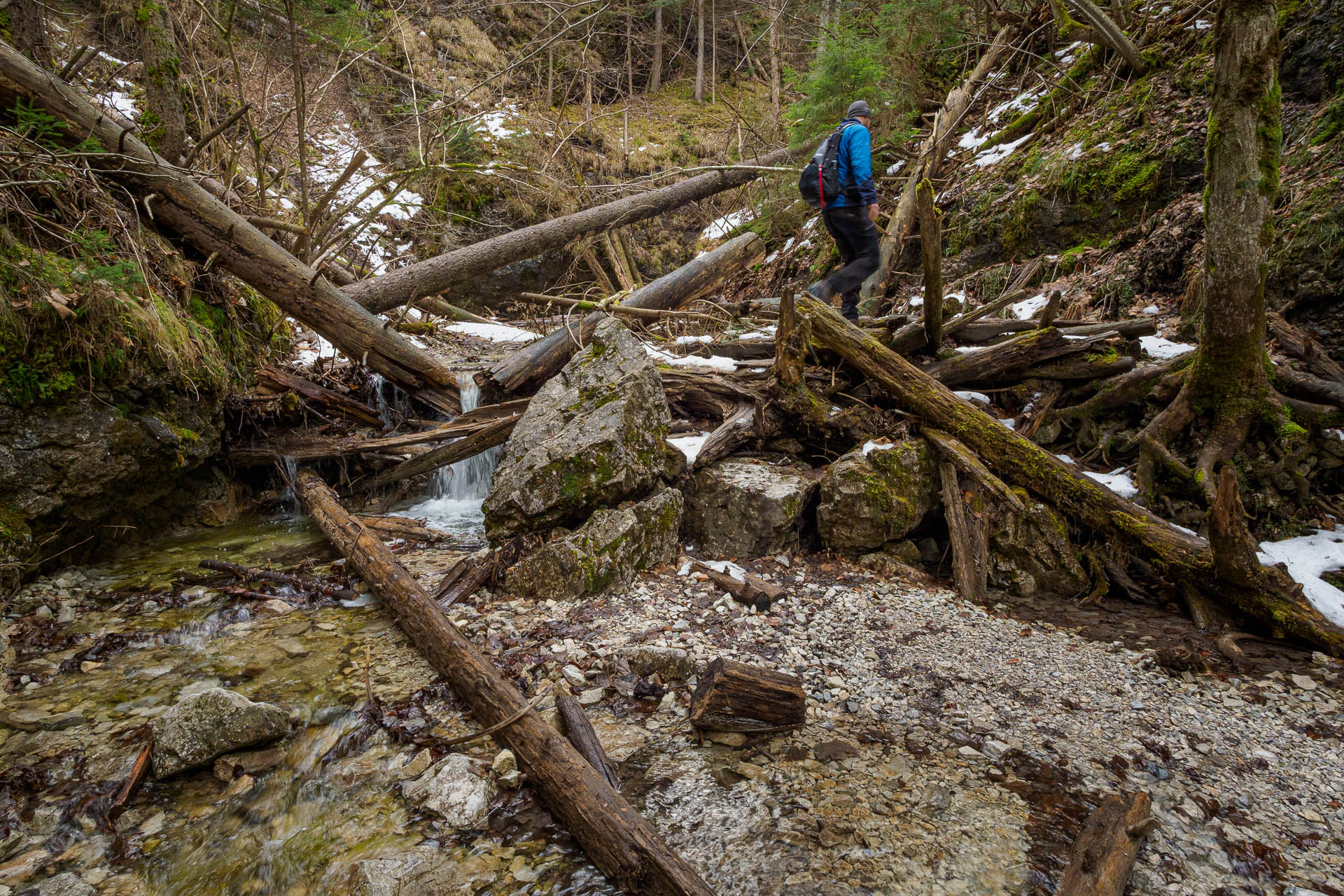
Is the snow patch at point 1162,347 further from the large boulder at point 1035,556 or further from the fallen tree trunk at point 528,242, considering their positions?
the fallen tree trunk at point 528,242

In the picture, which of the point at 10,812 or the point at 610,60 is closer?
the point at 10,812

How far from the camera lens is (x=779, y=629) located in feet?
14.1

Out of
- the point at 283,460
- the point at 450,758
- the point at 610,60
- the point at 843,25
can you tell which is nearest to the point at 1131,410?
the point at 450,758

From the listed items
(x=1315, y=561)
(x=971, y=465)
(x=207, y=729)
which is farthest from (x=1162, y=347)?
(x=207, y=729)

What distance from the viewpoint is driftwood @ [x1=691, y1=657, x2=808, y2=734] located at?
127 inches

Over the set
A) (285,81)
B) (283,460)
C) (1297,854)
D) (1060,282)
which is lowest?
(1297,854)

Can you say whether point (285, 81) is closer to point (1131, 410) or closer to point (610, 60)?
point (610, 60)

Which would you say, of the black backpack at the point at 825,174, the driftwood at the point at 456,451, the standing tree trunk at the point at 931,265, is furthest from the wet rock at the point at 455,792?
the black backpack at the point at 825,174

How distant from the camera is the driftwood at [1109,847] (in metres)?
2.25

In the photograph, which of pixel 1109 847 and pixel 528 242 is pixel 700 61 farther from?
pixel 1109 847

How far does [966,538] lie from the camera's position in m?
4.99

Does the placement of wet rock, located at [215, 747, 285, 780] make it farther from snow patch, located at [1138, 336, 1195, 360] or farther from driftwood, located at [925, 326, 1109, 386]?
snow patch, located at [1138, 336, 1195, 360]

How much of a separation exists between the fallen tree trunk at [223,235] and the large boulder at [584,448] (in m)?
2.63

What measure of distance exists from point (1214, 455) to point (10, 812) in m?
7.72
